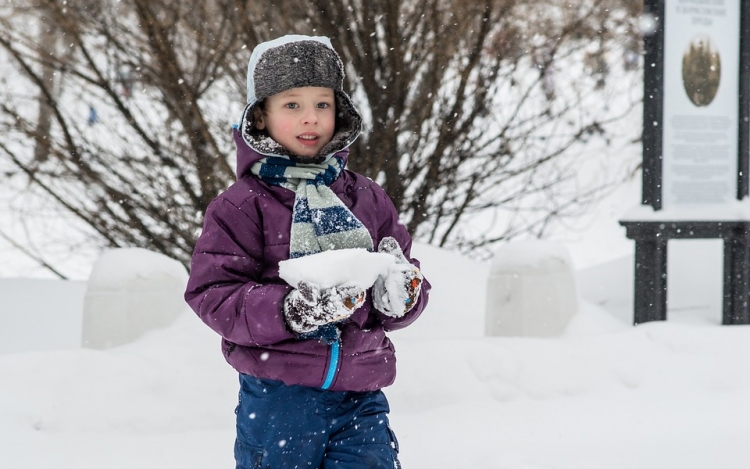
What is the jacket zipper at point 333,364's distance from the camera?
6.87 feet

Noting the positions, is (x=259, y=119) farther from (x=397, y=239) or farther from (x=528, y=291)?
(x=528, y=291)

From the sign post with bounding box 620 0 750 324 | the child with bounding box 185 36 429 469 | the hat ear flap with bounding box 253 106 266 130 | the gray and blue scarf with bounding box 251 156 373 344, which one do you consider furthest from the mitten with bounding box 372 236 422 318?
the sign post with bounding box 620 0 750 324

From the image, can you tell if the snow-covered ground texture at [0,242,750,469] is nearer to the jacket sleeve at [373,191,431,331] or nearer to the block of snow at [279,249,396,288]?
the jacket sleeve at [373,191,431,331]

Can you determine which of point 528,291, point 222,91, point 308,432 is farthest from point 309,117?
point 222,91

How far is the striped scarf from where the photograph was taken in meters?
2.11

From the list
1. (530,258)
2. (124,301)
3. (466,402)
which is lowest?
(466,402)

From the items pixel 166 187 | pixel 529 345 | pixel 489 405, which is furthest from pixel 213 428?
pixel 166 187

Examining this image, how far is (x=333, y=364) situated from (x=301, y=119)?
679 mm

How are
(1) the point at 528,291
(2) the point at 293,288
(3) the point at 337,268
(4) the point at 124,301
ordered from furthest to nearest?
(1) the point at 528,291, (4) the point at 124,301, (2) the point at 293,288, (3) the point at 337,268

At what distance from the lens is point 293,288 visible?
199 cm

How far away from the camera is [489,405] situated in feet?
13.1

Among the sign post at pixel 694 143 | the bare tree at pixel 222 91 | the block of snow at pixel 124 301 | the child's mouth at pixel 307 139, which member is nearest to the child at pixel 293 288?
the child's mouth at pixel 307 139

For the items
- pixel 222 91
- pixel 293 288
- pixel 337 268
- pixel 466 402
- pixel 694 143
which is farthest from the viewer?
pixel 222 91

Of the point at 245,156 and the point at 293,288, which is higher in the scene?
the point at 245,156
